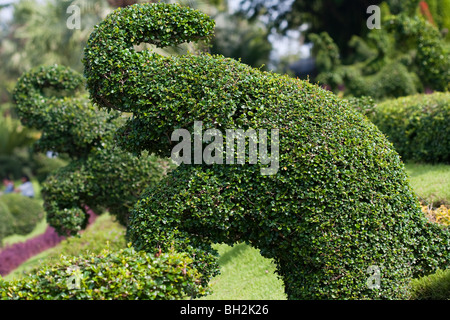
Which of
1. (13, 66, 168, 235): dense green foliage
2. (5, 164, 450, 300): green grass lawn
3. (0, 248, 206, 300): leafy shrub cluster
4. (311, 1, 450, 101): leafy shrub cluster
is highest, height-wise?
(311, 1, 450, 101): leafy shrub cluster

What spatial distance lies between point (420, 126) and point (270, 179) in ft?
19.2

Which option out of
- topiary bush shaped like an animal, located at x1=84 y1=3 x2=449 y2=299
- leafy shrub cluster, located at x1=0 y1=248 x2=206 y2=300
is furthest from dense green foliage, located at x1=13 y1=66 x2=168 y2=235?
leafy shrub cluster, located at x1=0 y1=248 x2=206 y2=300

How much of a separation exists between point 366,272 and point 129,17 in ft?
11.9

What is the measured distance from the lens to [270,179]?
462 centimetres

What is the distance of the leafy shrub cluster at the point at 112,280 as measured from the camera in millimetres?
3986

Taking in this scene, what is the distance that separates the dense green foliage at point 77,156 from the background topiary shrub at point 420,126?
4500mm

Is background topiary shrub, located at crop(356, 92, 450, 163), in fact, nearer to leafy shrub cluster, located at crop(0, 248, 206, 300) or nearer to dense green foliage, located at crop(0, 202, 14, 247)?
leafy shrub cluster, located at crop(0, 248, 206, 300)

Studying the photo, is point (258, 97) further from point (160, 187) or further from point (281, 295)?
point (281, 295)

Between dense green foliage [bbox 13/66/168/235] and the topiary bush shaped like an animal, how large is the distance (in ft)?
8.52

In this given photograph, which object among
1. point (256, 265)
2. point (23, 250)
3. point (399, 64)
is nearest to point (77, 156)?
point (256, 265)

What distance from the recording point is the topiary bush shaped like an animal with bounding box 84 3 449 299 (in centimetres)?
457

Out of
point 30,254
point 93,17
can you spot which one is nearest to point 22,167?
point 93,17

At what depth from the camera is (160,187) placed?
16.1 feet

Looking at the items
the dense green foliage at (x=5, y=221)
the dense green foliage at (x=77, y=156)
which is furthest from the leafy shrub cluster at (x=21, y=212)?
the dense green foliage at (x=77, y=156)
